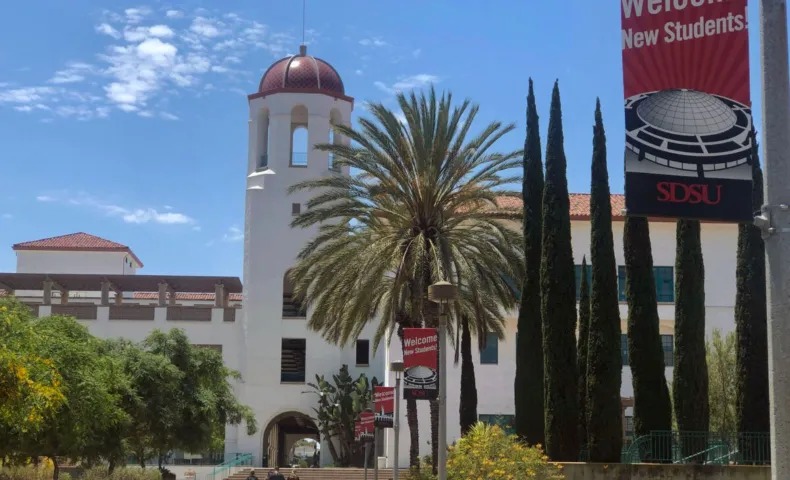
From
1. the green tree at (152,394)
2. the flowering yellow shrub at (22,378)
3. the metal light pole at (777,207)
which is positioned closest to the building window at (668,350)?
the green tree at (152,394)

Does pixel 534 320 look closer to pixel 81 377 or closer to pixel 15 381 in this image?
pixel 81 377

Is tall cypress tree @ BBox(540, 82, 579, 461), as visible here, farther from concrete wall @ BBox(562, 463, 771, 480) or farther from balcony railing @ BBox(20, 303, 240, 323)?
balcony railing @ BBox(20, 303, 240, 323)

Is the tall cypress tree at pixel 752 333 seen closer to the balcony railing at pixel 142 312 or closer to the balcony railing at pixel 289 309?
the balcony railing at pixel 289 309

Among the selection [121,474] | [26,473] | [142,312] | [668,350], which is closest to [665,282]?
[668,350]

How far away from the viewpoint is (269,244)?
5366 centimetres

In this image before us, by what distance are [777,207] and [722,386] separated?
2972cm

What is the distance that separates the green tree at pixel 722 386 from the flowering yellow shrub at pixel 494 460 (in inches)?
569

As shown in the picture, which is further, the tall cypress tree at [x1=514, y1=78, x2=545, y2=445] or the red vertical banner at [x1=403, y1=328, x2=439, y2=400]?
the tall cypress tree at [x1=514, y1=78, x2=545, y2=445]

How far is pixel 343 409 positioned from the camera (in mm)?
49875

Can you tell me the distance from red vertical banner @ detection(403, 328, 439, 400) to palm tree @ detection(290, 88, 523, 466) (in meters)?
8.80

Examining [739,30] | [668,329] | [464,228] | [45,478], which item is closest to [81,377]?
[464,228]

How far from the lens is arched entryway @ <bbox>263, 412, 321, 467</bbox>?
2095 inches

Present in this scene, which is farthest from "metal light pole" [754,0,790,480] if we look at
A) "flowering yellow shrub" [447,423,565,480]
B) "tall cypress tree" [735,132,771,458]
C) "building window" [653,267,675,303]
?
"building window" [653,267,675,303]

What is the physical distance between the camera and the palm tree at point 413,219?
89.1 ft
